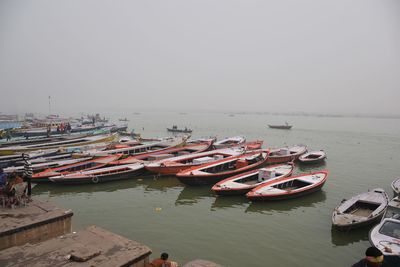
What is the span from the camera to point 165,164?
27.0 m

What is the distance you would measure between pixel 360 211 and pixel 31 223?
1817 cm

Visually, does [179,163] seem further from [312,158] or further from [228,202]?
[312,158]

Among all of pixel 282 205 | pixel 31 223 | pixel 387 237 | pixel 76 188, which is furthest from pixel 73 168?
pixel 387 237

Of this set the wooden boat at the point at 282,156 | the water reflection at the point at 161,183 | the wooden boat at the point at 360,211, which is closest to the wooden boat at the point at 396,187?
the wooden boat at the point at 360,211

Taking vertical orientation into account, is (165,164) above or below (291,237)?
above

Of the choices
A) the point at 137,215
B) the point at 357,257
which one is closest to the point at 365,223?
the point at 357,257

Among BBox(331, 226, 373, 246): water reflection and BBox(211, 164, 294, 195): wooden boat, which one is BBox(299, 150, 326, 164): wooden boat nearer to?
BBox(211, 164, 294, 195): wooden boat

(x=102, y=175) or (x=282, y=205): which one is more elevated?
(x=102, y=175)

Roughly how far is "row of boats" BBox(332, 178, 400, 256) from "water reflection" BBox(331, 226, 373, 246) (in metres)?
0.39

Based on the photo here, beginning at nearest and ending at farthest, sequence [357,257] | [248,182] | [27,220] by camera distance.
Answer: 1. [27,220]
2. [357,257]
3. [248,182]

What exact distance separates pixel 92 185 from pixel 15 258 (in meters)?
16.5

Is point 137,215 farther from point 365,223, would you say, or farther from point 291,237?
point 365,223

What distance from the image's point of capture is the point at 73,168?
27.2 m

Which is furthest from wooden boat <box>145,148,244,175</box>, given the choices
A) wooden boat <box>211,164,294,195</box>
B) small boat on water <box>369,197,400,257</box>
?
small boat on water <box>369,197,400,257</box>
